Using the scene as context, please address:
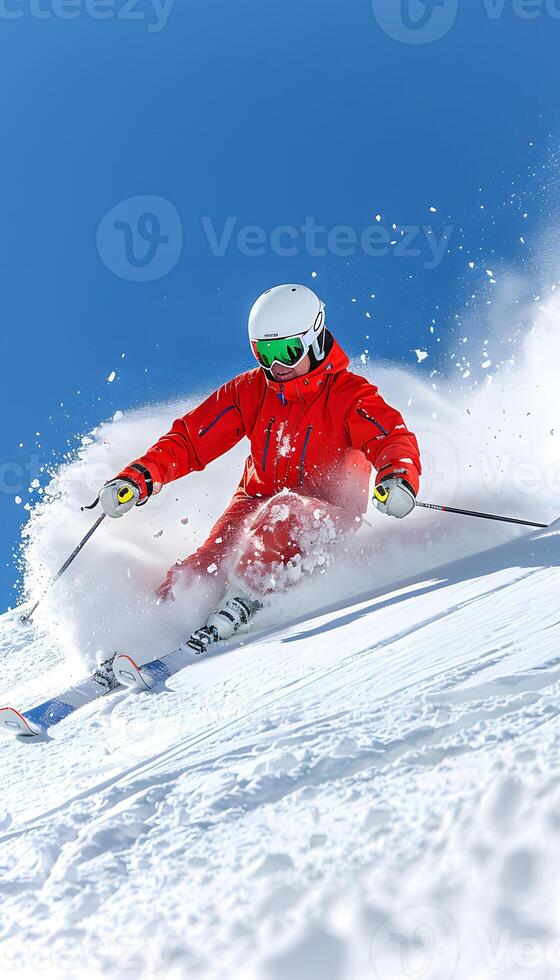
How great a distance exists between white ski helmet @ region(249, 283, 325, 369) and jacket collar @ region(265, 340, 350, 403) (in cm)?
13

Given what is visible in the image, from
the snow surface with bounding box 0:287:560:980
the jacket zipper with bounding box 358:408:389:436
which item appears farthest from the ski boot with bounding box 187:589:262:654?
the jacket zipper with bounding box 358:408:389:436

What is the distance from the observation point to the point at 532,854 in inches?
Result: 56.8

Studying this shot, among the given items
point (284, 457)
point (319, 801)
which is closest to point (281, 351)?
point (284, 457)

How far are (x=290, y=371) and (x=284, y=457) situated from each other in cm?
55

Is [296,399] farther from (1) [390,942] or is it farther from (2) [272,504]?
(1) [390,942]

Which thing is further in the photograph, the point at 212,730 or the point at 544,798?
the point at 212,730

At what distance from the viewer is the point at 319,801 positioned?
1.94m

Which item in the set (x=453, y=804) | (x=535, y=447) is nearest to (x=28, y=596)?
(x=535, y=447)

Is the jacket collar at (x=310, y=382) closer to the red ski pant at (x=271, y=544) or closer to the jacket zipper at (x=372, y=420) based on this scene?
the jacket zipper at (x=372, y=420)

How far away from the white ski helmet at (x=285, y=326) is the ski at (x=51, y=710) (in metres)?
2.16

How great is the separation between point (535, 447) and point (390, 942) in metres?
5.62

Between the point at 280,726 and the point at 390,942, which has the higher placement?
the point at 280,726

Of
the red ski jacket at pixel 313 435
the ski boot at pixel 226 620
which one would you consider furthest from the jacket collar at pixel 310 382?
the ski boot at pixel 226 620

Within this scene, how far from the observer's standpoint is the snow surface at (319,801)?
57.0 inches
